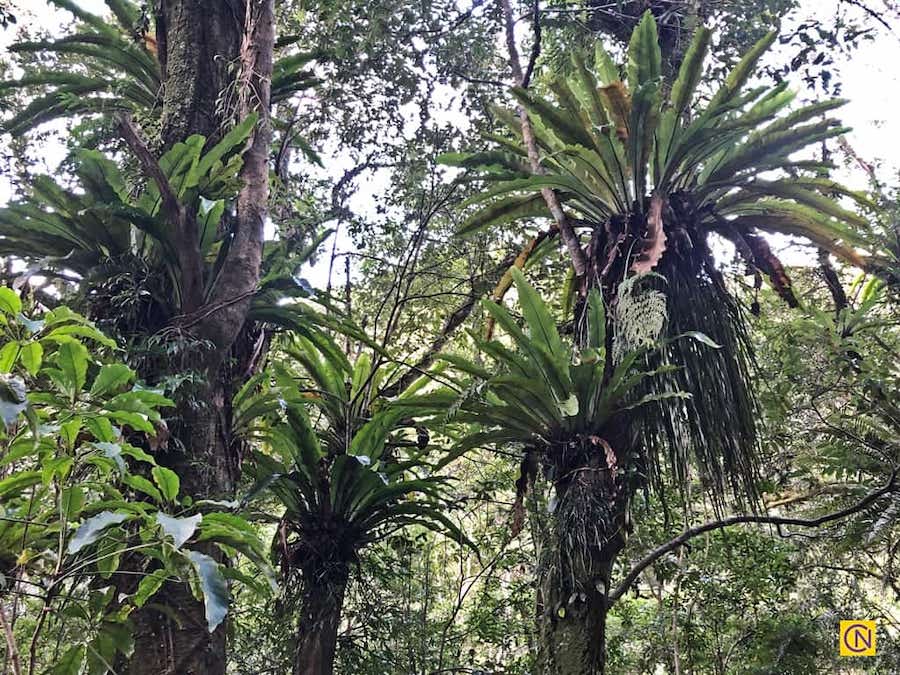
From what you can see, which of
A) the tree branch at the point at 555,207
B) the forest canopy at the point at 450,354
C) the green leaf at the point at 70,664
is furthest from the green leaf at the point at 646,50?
the green leaf at the point at 70,664

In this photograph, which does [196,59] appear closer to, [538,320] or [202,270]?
[202,270]

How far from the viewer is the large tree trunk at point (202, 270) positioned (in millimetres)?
1654

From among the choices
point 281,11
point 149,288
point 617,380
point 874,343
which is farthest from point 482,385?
point 281,11

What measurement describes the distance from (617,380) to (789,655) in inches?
97.4

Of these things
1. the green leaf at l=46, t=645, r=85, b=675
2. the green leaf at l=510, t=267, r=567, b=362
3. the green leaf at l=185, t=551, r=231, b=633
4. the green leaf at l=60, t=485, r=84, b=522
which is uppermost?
the green leaf at l=510, t=267, r=567, b=362

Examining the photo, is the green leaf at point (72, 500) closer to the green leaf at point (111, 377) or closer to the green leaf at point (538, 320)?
the green leaf at point (111, 377)

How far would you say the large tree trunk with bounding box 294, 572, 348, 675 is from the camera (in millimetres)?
2379

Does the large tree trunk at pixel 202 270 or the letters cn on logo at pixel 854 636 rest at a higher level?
the large tree trunk at pixel 202 270

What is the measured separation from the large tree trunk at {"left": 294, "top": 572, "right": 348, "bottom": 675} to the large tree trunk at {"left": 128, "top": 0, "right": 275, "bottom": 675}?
1.85 feet

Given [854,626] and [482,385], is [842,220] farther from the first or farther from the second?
[854,626]

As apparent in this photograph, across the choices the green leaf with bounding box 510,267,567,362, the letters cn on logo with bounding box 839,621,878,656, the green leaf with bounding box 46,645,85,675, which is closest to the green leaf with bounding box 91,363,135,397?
the green leaf with bounding box 46,645,85,675

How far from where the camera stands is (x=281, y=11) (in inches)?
156

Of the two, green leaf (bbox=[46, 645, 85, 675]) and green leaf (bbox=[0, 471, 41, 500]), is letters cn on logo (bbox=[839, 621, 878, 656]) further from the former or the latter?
green leaf (bbox=[0, 471, 41, 500])

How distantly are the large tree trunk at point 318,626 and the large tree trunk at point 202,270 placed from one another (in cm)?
56
